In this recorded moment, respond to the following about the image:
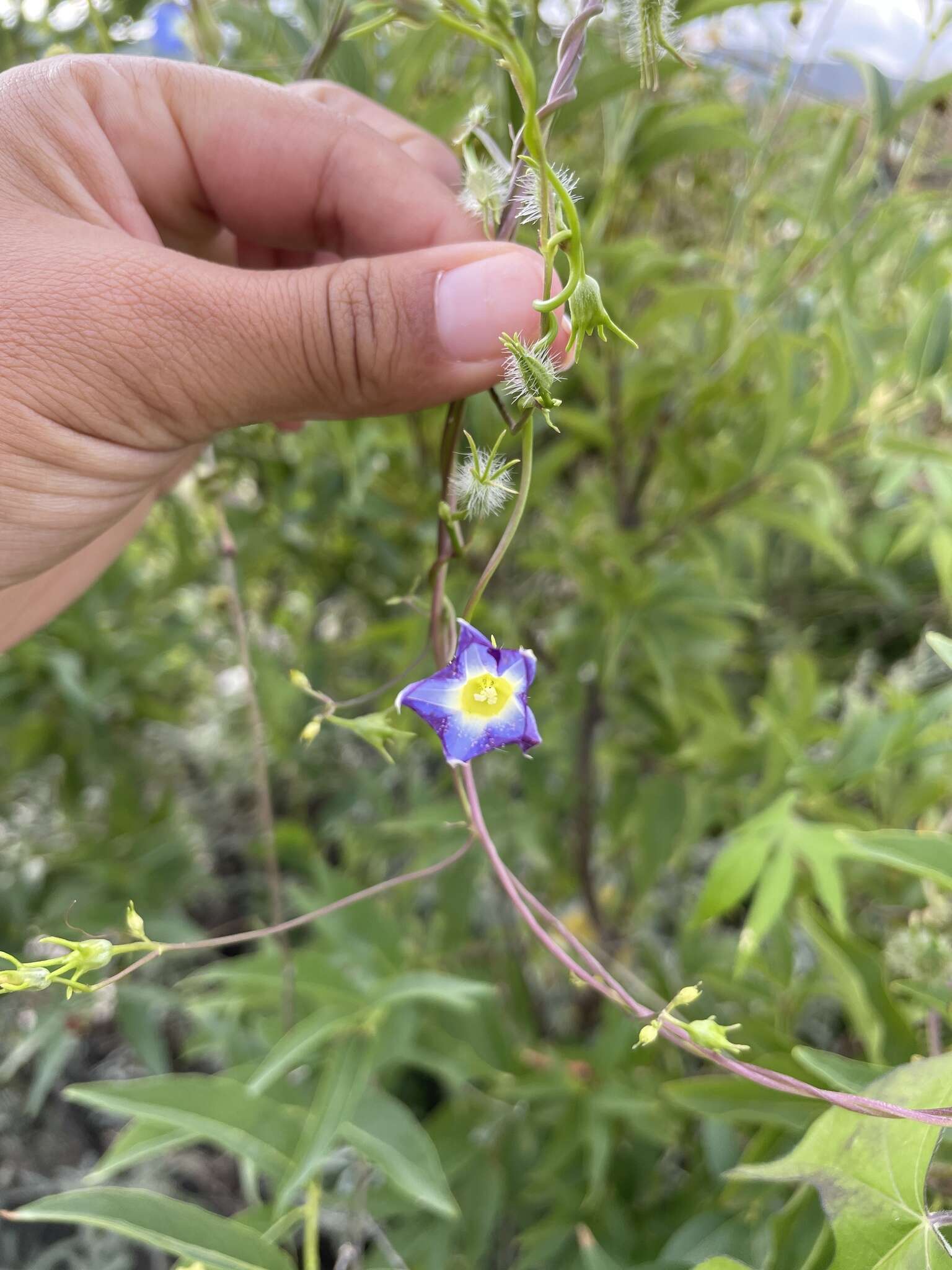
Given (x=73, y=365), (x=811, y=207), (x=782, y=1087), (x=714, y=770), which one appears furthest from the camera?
(x=714, y=770)

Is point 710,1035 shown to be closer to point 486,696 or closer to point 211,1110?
point 486,696

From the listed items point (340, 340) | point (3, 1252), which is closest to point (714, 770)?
point (340, 340)

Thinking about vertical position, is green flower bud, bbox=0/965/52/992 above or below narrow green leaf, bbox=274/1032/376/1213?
above

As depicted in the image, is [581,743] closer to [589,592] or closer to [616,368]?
[589,592]

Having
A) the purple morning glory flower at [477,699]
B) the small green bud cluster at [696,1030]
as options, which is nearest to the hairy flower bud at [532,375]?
the purple morning glory flower at [477,699]

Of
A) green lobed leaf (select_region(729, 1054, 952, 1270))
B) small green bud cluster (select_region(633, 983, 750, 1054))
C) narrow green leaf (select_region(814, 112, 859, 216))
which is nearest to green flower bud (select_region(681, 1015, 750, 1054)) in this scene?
small green bud cluster (select_region(633, 983, 750, 1054))

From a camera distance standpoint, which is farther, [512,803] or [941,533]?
[512,803]

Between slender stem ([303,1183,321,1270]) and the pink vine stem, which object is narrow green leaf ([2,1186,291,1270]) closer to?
slender stem ([303,1183,321,1270])
